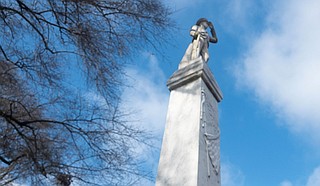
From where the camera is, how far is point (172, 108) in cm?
411

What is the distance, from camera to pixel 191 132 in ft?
11.7

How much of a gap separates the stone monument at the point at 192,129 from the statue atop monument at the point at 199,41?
2 cm

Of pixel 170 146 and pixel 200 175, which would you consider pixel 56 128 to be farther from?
pixel 200 175

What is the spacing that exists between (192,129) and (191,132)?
0.05m

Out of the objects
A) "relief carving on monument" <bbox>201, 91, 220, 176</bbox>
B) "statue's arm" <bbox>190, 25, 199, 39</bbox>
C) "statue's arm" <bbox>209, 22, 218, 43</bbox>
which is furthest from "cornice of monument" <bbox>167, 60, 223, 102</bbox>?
"statue's arm" <bbox>209, 22, 218, 43</bbox>

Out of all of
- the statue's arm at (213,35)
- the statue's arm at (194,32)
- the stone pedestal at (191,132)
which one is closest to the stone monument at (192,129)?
the stone pedestal at (191,132)

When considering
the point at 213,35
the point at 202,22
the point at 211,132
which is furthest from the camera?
the point at 213,35

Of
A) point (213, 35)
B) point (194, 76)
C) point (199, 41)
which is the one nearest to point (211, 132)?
point (194, 76)

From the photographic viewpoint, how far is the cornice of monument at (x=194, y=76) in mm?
4184

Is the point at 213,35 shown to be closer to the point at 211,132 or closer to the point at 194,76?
the point at 194,76

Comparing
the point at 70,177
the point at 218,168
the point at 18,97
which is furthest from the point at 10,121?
the point at 218,168

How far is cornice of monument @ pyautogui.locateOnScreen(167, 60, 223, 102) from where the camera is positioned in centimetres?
418

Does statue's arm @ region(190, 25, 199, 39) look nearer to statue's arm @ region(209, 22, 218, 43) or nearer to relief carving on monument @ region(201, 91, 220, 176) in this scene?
statue's arm @ region(209, 22, 218, 43)

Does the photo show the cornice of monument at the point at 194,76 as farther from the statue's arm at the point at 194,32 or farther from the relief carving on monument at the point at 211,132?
the statue's arm at the point at 194,32
